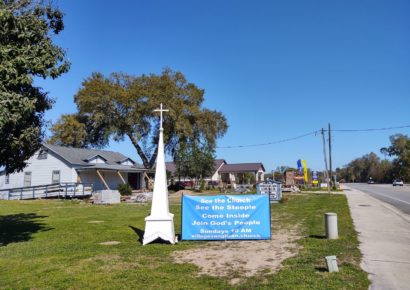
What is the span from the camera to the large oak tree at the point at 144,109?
46.1 metres

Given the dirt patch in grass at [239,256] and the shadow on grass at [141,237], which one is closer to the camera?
the dirt patch in grass at [239,256]

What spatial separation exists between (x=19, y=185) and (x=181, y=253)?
33.3 metres

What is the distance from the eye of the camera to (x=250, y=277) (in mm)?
6984

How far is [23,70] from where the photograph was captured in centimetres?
1004

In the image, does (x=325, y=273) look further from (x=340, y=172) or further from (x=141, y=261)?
(x=340, y=172)

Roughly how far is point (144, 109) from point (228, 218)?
3608 cm

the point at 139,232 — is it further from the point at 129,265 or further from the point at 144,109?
the point at 144,109

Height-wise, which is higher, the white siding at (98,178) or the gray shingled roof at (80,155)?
the gray shingled roof at (80,155)

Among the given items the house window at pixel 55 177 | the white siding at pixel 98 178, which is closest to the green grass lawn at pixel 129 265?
the house window at pixel 55 177

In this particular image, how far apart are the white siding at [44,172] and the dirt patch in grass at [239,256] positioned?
2906 centimetres

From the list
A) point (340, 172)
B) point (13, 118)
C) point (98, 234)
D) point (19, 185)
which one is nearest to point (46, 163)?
point (19, 185)

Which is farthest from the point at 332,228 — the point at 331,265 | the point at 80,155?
the point at 80,155

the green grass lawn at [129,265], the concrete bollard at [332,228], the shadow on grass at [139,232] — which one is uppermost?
the concrete bollard at [332,228]

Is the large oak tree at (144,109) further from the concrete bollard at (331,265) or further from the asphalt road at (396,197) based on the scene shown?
the concrete bollard at (331,265)
